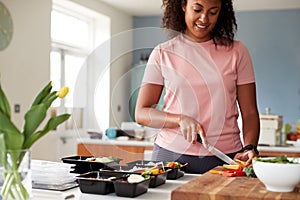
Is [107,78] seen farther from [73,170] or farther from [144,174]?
[144,174]

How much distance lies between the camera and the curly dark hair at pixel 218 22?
1.92 meters

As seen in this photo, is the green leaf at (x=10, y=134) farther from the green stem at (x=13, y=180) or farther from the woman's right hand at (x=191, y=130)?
the woman's right hand at (x=191, y=130)

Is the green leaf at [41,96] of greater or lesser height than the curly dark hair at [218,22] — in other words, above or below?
below

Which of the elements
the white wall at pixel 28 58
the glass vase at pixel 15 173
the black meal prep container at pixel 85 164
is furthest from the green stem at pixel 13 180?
the white wall at pixel 28 58

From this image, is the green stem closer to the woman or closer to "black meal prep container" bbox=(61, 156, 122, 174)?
"black meal prep container" bbox=(61, 156, 122, 174)

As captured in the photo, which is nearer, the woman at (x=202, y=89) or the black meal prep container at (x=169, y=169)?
the black meal prep container at (x=169, y=169)

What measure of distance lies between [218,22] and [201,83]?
10.6 inches

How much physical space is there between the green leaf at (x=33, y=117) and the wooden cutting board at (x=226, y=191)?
0.37m

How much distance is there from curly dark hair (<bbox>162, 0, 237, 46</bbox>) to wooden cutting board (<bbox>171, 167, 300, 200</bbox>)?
715 mm

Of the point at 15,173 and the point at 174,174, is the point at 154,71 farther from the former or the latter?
the point at 15,173

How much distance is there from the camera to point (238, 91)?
192cm

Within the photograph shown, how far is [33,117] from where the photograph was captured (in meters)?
1.10

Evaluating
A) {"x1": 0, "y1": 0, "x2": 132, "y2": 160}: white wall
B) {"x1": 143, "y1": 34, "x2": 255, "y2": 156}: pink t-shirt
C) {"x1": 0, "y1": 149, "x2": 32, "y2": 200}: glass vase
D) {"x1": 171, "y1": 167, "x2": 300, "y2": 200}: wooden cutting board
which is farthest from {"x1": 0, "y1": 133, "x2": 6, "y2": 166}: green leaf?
{"x1": 0, "y1": 0, "x2": 132, "y2": 160}: white wall

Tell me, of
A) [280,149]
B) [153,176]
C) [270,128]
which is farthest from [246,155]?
[270,128]
